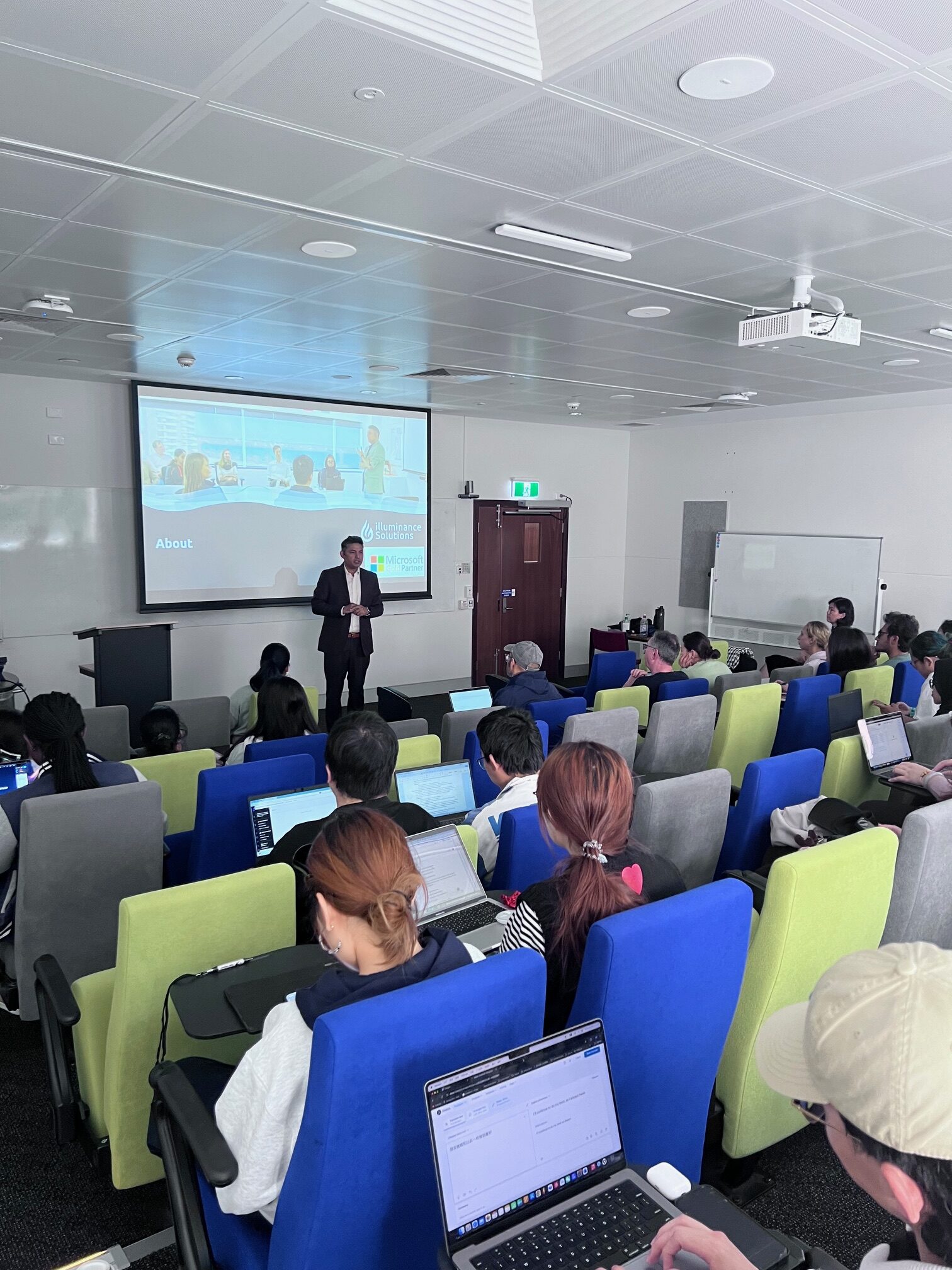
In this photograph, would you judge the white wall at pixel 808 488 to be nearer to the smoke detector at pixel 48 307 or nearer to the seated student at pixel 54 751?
the smoke detector at pixel 48 307

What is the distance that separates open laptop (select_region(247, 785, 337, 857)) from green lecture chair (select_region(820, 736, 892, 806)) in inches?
92.1

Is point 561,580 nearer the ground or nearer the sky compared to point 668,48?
nearer the ground

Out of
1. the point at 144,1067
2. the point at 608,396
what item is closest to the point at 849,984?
the point at 144,1067

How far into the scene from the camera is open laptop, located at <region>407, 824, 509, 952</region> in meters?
2.35

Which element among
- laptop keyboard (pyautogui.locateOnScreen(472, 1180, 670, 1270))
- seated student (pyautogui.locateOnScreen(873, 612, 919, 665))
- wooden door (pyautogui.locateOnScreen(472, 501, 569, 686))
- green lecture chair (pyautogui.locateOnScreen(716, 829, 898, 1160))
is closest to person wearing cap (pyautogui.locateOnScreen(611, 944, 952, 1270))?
laptop keyboard (pyautogui.locateOnScreen(472, 1180, 670, 1270))

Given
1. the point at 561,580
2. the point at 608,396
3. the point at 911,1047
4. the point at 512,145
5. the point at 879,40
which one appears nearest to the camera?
the point at 911,1047

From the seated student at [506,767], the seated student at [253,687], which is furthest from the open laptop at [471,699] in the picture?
the seated student at [506,767]

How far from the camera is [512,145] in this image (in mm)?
2553

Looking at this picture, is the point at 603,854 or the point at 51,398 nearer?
the point at 603,854

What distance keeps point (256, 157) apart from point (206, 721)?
3167mm

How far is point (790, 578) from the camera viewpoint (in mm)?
8805

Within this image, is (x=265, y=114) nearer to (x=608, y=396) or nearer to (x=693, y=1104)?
(x=693, y=1104)

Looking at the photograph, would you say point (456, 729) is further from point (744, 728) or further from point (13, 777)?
point (13, 777)

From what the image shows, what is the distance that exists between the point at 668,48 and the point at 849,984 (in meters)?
2.05
